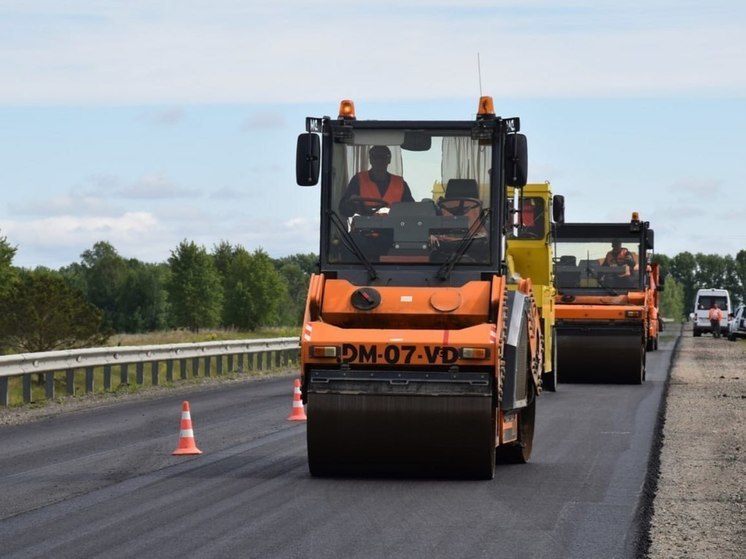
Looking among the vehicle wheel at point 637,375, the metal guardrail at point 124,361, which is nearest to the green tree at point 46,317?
the metal guardrail at point 124,361

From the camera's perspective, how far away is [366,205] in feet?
44.0

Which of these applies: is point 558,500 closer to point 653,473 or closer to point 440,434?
point 440,434

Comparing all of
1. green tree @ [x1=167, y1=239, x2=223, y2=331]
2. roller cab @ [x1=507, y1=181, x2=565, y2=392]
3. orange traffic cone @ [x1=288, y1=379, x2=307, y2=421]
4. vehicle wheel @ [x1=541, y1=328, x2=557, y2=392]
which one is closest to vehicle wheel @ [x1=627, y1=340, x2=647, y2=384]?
vehicle wheel @ [x1=541, y1=328, x2=557, y2=392]

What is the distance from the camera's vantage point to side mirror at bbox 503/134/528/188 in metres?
12.9

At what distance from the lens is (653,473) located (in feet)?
42.5

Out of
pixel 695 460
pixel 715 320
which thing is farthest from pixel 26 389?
pixel 715 320

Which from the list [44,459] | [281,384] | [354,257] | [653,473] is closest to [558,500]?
[653,473]

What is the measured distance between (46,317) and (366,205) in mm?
67038

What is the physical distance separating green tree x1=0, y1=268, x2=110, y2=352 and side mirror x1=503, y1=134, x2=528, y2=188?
5889 centimetres

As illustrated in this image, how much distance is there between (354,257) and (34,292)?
7061 cm

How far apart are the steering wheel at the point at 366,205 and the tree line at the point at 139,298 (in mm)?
53922

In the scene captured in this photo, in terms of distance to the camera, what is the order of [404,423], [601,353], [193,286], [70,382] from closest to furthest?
1. [404,423]
2. [70,382]
3. [601,353]
4. [193,286]

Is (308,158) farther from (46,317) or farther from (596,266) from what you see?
(46,317)

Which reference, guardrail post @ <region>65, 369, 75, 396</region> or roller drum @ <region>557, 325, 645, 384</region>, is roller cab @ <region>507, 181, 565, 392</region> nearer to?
roller drum @ <region>557, 325, 645, 384</region>
